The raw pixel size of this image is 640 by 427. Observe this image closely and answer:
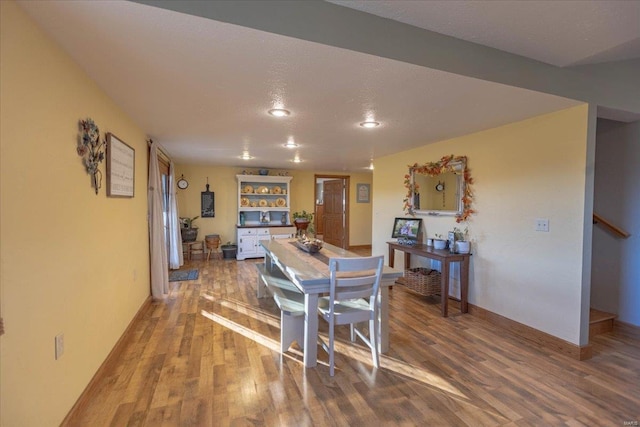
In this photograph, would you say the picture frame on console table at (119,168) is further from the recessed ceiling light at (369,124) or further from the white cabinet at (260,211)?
the white cabinet at (260,211)

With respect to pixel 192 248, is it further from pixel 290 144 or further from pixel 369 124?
pixel 369 124

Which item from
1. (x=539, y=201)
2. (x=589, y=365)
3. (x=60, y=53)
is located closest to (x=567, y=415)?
(x=589, y=365)

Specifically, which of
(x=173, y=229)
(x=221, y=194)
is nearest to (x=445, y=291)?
(x=173, y=229)

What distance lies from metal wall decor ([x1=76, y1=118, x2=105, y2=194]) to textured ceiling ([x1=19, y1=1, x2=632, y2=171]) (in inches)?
12.8

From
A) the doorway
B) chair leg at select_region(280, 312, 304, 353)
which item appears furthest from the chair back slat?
the doorway

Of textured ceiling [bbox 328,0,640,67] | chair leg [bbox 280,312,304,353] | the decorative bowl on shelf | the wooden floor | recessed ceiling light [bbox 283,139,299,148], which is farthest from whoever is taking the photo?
recessed ceiling light [bbox 283,139,299,148]

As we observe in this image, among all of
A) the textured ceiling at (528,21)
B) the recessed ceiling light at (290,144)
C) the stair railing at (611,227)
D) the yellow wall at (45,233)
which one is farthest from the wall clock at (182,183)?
the stair railing at (611,227)

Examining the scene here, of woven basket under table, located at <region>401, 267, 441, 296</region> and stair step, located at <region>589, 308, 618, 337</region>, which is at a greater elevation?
woven basket under table, located at <region>401, 267, 441, 296</region>

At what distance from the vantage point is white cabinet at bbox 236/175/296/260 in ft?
21.3

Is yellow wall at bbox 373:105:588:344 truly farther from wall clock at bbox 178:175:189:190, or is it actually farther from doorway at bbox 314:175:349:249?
wall clock at bbox 178:175:189:190

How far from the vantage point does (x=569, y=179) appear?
2504mm

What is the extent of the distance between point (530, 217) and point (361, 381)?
216 centimetres

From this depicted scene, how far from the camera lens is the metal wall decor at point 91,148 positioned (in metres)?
1.84

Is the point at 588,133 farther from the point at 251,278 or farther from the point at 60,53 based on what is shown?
the point at 251,278
